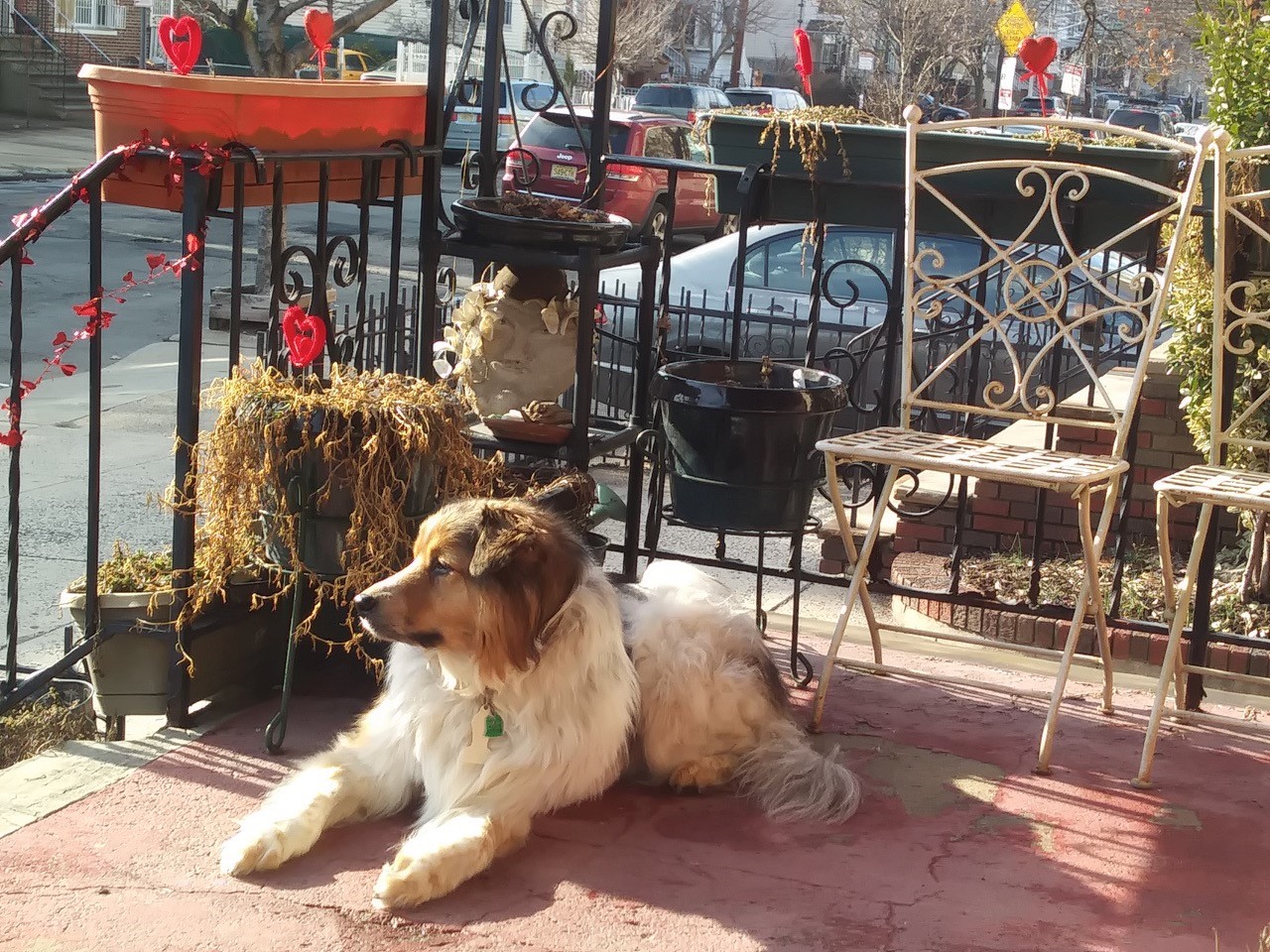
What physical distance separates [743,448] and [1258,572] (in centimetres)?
261

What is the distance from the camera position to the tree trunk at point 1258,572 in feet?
16.4

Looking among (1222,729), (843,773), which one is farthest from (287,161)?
(1222,729)

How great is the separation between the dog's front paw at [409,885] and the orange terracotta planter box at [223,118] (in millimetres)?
1662

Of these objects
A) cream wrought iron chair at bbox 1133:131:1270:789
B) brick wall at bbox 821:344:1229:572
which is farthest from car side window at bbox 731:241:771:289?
cream wrought iron chair at bbox 1133:131:1270:789

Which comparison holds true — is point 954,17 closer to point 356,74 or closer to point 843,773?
point 356,74

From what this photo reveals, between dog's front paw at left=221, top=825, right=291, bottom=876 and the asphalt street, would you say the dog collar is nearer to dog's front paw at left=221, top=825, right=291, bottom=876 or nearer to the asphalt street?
dog's front paw at left=221, top=825, right=291, bottom=876

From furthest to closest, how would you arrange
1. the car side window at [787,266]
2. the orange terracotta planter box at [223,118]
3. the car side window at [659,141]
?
the car side window at [659,141] < the car side window at [787,266] < the orange terracotta planter box at [223,118]

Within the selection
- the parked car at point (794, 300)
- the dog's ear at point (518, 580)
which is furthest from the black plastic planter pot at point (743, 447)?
the parked car at point (794, 300)

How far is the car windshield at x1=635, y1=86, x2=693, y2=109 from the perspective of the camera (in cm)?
2744

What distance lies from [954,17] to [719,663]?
24.5 metres

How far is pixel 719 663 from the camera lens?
3271 mm

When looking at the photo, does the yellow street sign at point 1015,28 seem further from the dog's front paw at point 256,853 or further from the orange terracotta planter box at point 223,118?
the dog's front paw at point 256,853

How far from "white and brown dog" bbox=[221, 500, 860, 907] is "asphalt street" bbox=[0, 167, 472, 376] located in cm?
645

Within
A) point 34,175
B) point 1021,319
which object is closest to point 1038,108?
point 34,175
